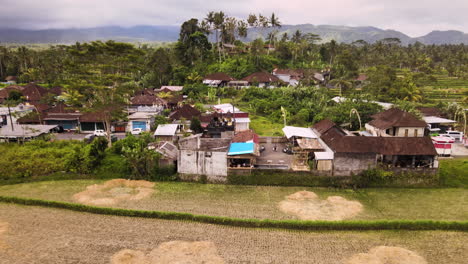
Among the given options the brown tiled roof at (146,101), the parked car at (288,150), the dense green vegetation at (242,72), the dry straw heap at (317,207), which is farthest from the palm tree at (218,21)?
the dry straw heap at (317,207)

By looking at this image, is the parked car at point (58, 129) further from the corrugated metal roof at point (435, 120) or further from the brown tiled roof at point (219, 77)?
the corrugated metal roof at point (435, 120)

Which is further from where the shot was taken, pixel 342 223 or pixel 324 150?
pixel 324 150

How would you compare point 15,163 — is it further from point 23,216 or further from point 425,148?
point 425,148

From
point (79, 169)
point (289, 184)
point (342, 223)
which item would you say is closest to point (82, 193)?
point (79, 169)

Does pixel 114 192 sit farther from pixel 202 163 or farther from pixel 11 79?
pixel 11 79

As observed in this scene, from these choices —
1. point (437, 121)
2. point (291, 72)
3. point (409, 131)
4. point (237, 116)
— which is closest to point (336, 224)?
point (409, 131)

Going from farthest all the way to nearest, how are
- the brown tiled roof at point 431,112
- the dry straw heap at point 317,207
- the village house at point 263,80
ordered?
the village house at point 263,80, the brown tiled roof at point 431,112, the dry straw heap at point 317,207
